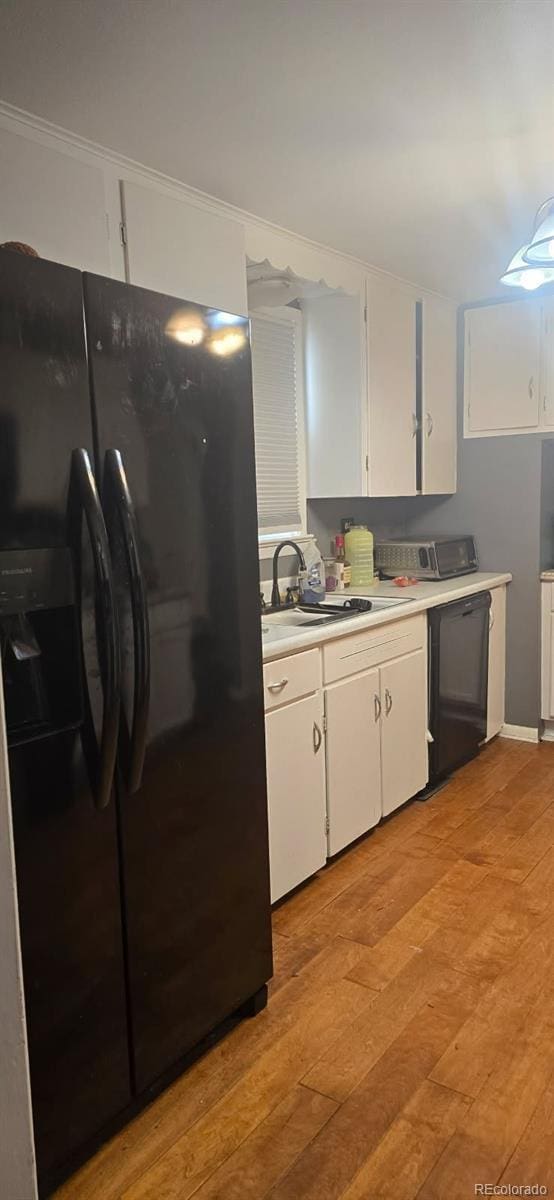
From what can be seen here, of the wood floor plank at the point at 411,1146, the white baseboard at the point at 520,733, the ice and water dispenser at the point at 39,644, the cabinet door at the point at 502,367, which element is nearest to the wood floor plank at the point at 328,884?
the wood floor plank at the point at 411,1146

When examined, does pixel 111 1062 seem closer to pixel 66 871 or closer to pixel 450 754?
pixel 66 871

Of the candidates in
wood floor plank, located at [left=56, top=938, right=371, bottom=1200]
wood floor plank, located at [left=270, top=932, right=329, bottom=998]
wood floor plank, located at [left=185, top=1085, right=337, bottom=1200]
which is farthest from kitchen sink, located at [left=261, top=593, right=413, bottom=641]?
wood floor plank, located at [left=185, top=1085, right=337, bottom=1200]

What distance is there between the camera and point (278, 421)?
3432 mm

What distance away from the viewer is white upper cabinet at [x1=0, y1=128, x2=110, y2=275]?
1.87m

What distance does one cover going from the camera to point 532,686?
164 inches

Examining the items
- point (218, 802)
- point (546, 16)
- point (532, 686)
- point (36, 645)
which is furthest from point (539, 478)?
point (36, 645)

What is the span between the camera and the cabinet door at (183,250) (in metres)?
2.20

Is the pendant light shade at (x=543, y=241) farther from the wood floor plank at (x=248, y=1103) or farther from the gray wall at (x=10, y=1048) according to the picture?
the wood floor plank at (x=248, y=1103)

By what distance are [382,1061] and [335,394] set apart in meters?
2.60

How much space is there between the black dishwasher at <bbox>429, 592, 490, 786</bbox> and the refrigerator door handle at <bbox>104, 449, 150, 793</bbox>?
2031mm

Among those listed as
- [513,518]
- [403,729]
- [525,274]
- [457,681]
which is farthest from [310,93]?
[513,518]

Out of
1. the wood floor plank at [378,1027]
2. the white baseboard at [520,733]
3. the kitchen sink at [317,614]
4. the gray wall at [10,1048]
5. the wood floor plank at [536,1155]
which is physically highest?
the kitchen sink at [317,614]

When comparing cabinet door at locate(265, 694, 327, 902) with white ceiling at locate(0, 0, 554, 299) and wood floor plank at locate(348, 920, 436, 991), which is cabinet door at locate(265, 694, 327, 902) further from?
white ceiling at locate(0, 0, 554, 299)

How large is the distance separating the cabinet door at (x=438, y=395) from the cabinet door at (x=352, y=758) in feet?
4.85
